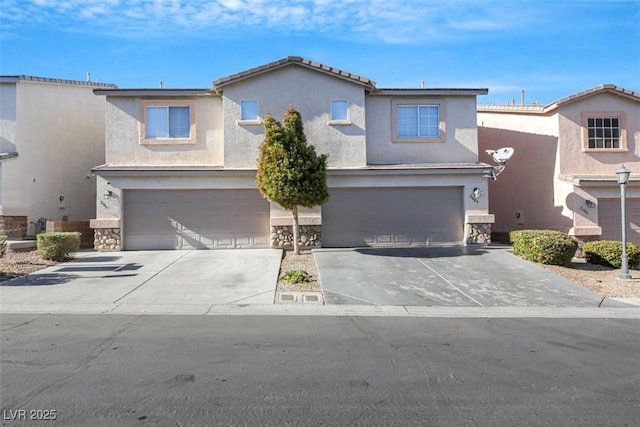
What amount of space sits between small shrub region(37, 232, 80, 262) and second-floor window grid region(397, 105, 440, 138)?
38.0 ft

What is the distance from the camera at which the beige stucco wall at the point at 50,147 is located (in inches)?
723

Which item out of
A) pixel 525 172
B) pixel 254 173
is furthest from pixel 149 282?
pixel 525 172

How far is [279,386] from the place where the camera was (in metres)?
5.38

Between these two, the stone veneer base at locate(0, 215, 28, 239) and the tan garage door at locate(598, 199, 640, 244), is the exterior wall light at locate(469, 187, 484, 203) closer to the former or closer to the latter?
the tan garage door at locate(598, 199, 640, 244)

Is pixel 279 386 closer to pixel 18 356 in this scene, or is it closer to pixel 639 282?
pixel 18 356

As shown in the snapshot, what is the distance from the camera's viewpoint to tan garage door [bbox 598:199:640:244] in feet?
60.9

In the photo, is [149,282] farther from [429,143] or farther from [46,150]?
[429,143]

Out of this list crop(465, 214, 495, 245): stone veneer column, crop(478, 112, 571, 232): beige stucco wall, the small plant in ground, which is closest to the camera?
the small plant in ground

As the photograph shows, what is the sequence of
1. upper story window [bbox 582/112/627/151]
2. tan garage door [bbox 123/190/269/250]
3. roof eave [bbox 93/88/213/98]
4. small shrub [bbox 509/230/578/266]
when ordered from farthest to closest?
1. upper story window [bbox 582/112/627/151]
2. roof eave [bbox 93/88/213/98]
3. tan garage door [bbox 123/190/269/250]
4. small shrub [bbox 509/230/578/266]

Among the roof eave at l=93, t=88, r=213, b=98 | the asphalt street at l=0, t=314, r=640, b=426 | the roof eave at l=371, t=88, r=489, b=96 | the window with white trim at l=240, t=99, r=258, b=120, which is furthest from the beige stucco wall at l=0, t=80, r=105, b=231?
the roof eave at l=371, t=88, r=489, b=96

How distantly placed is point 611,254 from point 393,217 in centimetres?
682

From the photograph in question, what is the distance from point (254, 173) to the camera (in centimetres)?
1722

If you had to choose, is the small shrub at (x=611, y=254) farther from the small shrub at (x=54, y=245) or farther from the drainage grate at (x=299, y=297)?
the small shrub at (x=54, y=245)

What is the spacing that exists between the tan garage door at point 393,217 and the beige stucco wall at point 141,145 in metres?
4.66
